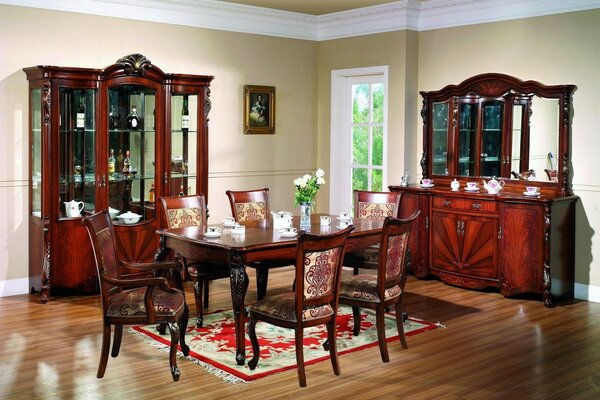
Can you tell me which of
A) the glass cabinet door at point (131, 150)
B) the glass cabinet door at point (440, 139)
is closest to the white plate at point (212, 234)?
the glass cabinet door at point (131, 150)

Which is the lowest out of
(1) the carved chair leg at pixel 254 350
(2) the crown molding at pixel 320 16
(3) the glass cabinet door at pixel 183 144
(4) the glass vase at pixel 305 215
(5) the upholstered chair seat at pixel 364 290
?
(1) the carved chair leg at pixel 254 350

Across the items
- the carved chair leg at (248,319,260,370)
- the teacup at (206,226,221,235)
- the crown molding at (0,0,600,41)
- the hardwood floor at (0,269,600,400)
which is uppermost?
the crown molding at (0,0,600,41)

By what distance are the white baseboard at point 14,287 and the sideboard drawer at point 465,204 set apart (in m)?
3.77

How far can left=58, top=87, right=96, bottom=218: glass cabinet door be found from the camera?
640 cm

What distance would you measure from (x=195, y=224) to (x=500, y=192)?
287 cm

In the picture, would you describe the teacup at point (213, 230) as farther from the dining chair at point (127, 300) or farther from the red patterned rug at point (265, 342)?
the red patterned rug at point (265, 342)

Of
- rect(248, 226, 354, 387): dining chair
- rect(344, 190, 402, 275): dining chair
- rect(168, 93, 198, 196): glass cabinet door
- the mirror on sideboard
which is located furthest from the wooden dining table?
the mirror on sideboard

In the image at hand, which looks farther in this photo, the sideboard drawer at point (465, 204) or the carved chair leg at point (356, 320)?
the sideboard drawer at point (465, 204)

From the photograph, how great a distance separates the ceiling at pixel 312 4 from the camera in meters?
7.62

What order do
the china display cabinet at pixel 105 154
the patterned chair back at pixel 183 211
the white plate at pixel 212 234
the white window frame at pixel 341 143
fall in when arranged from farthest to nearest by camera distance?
1. the white window frame at pixel 341 143
2. the china display cabinet at pixel 105 154
3. the patterned chair back at pixel 183 211
4. the white plate at pixel 212 234

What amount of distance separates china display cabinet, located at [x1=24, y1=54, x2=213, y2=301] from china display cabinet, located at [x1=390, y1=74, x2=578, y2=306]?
87.8 inches

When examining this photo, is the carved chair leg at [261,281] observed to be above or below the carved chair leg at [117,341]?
above

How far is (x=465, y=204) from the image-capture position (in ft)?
22.9

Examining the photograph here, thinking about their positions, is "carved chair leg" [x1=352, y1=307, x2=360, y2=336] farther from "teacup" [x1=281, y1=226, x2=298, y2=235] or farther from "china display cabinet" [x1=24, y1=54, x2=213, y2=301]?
"china display cabinet" [x1=24, y1=54, x2=213, y2=301]
